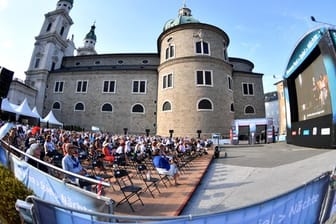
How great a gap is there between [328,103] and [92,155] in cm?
1442

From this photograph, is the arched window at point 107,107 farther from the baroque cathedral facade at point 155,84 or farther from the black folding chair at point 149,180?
the black folding chair at point 149,180

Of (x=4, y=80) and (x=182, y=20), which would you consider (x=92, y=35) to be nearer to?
(x=182, y=20)

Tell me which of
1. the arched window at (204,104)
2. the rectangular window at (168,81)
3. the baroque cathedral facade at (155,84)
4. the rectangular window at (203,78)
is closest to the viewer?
the arched window at (204,104)

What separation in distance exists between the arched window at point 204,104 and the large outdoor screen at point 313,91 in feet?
34.4

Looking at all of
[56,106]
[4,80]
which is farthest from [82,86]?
[4,80]

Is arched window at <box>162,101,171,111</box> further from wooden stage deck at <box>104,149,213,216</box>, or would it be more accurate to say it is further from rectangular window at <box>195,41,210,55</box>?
wooden stage deck at <box>104,149,213,216</box>

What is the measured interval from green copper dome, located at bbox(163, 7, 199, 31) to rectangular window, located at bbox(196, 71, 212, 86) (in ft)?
37.2

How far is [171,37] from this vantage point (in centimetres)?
2931

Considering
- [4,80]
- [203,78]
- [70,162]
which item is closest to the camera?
[70,162]

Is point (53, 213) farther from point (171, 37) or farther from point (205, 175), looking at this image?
point (171, 37)

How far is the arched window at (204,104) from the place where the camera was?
84.4 feet

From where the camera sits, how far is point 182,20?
112 ft

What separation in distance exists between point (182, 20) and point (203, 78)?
552 inches

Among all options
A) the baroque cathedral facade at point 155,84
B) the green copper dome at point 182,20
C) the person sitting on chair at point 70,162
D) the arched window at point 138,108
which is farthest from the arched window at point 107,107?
the person sitting on chair at point 70,162
